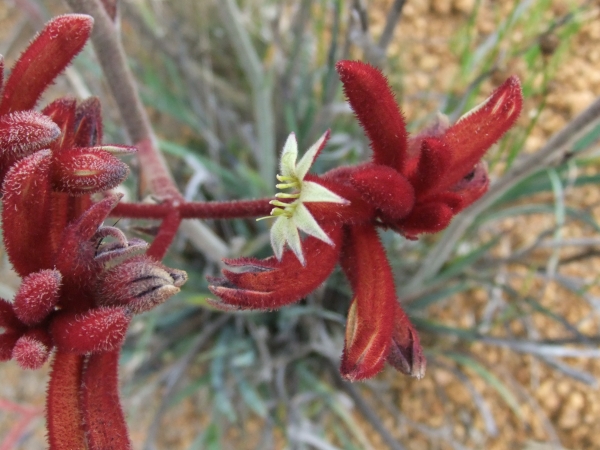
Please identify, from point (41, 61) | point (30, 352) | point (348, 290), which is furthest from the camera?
point (348, 290)

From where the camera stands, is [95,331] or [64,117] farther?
[64,117]

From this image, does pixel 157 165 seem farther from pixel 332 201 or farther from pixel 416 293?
pixel 416 293

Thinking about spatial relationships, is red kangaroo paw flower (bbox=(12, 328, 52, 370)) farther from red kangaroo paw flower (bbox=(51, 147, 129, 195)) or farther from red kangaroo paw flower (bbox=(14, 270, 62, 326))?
red kangaroo paw flower (bbox=(51, 147, 129, 195))

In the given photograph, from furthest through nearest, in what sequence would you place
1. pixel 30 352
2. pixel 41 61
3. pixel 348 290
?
1. pixel 348 290
2. pixel 41 61
3. pixel 30 352

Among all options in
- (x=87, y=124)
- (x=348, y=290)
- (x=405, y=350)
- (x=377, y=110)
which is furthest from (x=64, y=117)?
(x=348, y=290)

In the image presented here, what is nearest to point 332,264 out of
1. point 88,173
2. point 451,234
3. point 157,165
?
point 88,173

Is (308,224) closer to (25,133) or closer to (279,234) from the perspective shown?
(279,234)

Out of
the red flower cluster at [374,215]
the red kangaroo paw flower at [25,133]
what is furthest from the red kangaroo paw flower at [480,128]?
the red kangaroo paw flower at [25,133]
